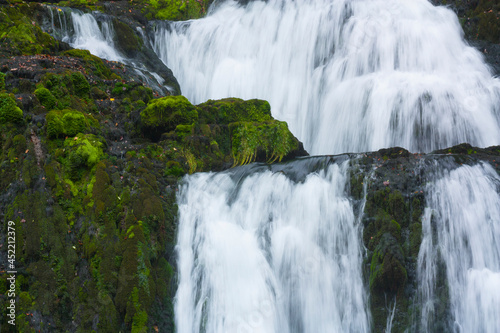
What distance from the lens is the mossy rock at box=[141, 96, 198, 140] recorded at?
10.2 meters

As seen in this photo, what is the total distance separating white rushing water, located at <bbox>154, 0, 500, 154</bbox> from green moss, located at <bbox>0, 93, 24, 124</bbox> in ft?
27.7

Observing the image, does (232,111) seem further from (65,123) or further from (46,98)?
(46,98)

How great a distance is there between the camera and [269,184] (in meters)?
9.37

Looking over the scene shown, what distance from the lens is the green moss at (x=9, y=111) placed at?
810cm

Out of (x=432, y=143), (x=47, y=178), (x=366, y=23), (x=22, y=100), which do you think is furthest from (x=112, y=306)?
(x=366, y=23)

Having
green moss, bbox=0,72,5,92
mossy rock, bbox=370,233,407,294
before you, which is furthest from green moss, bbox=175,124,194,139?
mossy rock, bbox=370,233,407,294

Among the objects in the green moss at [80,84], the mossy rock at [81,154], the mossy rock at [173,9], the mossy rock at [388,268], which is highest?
the mossy rock at [173,9]

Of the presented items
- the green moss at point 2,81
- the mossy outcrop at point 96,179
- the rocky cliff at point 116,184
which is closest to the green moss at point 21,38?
the rocky cliff at point 116,184

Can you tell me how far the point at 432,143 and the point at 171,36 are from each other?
11.8 m

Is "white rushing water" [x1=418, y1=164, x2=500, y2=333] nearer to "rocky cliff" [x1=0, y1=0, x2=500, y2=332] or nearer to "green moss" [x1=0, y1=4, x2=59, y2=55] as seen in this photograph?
"rocky cliff" [x1=0, y1=0, x2=500, y2=332]

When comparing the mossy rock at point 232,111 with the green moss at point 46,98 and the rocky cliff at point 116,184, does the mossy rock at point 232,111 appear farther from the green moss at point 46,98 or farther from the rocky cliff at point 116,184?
the green moss at point 46,98

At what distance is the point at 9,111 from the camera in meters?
8.14

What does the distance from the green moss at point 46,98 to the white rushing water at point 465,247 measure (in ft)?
27.1

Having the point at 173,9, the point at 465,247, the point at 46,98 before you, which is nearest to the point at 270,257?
the point at 465,247
